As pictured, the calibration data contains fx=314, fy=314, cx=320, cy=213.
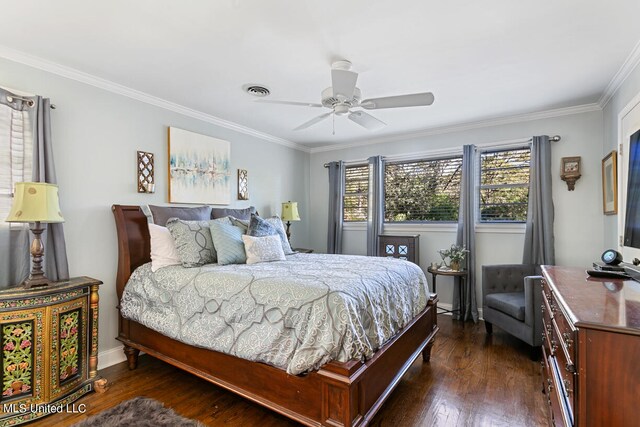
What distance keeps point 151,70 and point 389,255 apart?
3.60 m

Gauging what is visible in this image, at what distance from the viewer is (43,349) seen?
208 cm

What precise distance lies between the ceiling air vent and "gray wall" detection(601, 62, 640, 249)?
9.77 feet

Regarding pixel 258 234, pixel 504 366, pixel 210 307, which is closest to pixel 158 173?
pixel 258 234

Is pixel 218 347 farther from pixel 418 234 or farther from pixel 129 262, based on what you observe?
pixel 418 234

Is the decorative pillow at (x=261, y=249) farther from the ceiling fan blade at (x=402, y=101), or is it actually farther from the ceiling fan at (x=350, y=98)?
the ceiling fan blade at (x=402, y=101)

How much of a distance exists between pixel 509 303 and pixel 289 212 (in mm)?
2991

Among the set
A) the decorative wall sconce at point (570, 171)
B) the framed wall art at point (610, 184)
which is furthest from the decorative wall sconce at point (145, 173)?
the decorative wall sconce at point (570, 171)

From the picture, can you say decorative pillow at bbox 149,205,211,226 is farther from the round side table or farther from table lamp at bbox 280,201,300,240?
the round side table

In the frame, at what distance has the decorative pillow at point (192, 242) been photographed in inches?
105

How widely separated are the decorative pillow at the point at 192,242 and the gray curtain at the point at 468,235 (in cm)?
312

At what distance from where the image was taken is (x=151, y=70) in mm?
2639

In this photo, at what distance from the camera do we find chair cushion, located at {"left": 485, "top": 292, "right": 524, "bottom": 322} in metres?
3.01

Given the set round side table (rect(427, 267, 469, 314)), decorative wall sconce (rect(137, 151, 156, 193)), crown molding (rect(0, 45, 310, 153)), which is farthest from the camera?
round side table (rect(427, 267, 469, 314))

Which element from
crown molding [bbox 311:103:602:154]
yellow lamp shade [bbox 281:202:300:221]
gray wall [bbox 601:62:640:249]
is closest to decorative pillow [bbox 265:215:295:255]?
yellow lamp shade [bbox 281:202:300:221]
